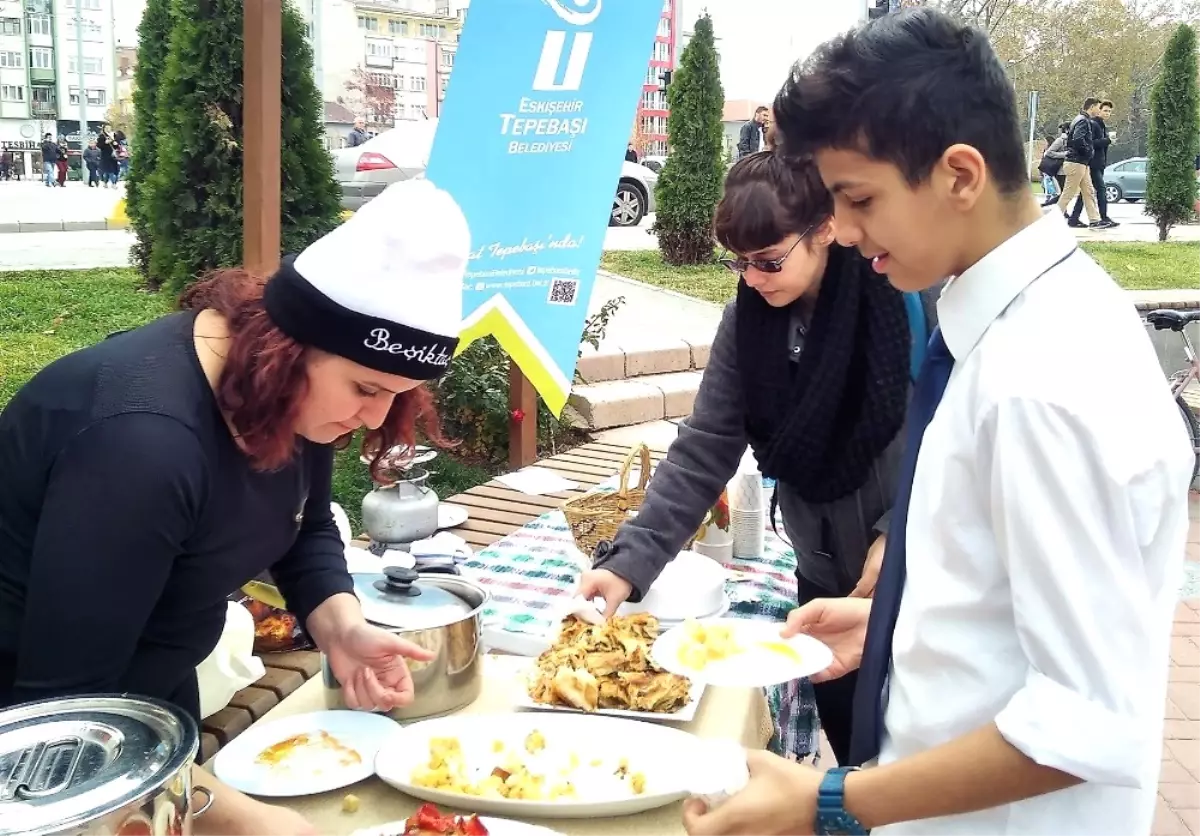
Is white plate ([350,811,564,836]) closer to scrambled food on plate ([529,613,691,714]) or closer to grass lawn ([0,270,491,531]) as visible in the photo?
scrambled food on plate ([529,613,691,714])

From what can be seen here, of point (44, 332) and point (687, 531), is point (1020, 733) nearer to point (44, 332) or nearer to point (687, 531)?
point (687, 531)

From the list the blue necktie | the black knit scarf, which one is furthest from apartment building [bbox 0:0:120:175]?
the blue necktie

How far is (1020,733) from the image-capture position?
3.00ft

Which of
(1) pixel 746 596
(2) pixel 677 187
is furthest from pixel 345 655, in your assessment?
(2) pixel 677 187

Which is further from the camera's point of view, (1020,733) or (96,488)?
(96,488)

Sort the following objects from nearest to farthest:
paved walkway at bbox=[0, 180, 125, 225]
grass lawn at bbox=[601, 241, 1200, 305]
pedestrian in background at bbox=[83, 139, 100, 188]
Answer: grass lawn at bbox=[601, 241, 1200, 305] → paved walkway at bbox=[0, 180, 125, 225] → pedestrian in background at bbox=[83, 139, 100, 188]

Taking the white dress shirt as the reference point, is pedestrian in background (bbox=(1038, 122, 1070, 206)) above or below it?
above

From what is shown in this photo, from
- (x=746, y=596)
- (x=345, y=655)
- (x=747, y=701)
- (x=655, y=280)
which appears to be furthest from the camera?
(x=655, y=280)

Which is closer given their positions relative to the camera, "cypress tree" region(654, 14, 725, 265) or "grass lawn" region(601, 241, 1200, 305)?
"grass lawn" region(601, 241, 1200, 305)

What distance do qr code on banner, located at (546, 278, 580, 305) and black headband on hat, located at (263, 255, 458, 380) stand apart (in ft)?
8.82

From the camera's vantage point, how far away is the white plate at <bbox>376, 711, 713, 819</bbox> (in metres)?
1.40

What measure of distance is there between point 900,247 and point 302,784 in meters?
1.07

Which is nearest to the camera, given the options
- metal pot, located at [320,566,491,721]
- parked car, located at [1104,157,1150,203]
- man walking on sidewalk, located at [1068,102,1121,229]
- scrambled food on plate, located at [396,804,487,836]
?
scrambled food on plate, located at [396,804,487,836]

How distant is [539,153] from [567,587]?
6.68ft
